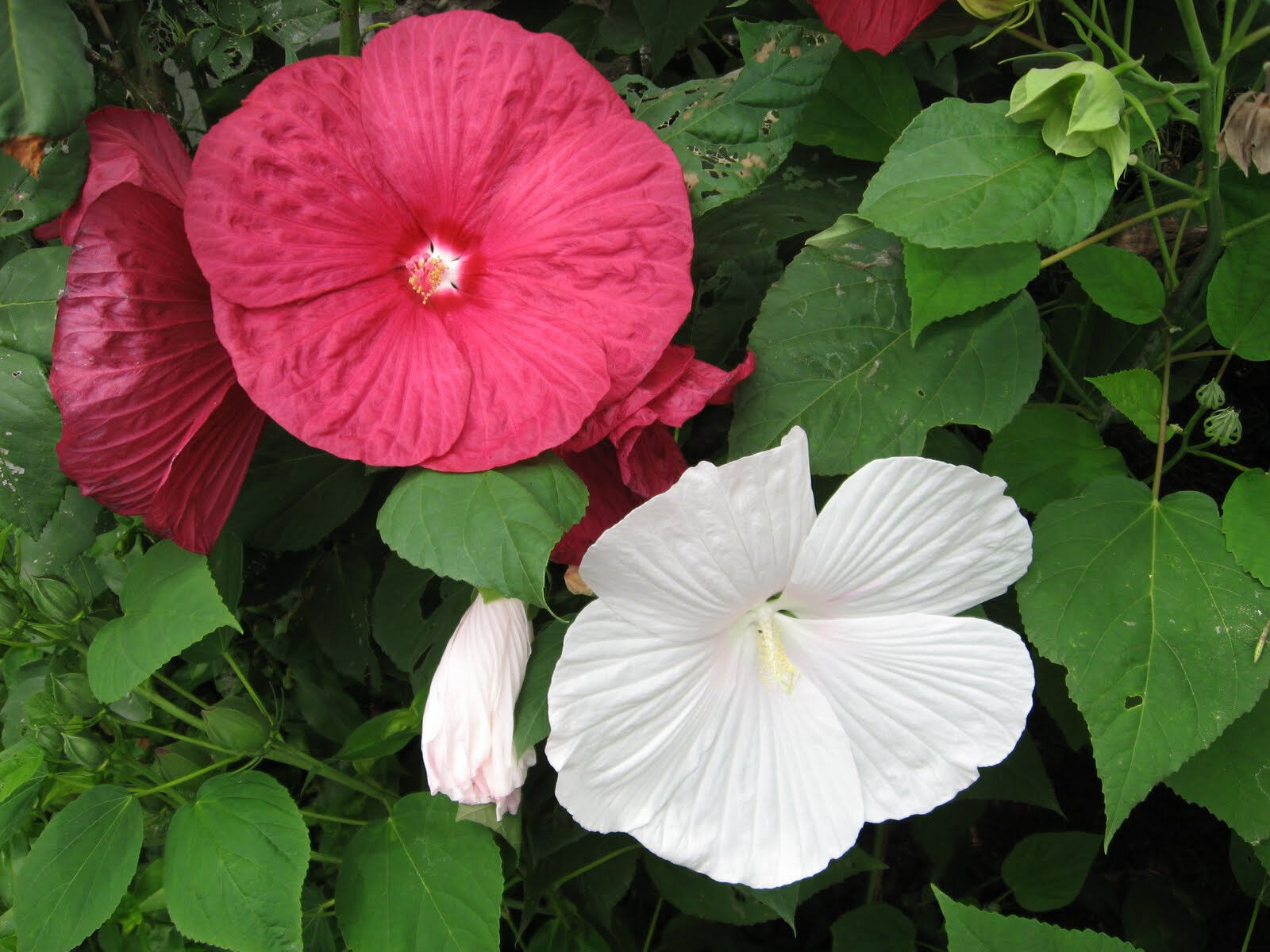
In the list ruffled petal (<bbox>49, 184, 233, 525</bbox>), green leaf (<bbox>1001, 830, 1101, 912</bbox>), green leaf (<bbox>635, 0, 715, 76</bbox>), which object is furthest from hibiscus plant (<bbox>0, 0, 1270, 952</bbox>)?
green leaf (<bbox>1001, 830, 1101, 912</bbox>)

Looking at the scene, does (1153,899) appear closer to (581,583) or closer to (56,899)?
(581,583)

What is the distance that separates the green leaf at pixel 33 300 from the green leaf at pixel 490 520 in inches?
10.2

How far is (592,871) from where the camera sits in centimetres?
104

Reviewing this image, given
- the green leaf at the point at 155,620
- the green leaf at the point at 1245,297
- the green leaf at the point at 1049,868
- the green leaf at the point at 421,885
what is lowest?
the green leaf at the point at 1049,868

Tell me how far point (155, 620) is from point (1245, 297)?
82 cm

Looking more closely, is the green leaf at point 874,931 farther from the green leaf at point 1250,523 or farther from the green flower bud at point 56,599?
the green flower bud at point 56,599

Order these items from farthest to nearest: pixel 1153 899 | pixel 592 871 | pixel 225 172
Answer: pixel 1153 899 → pixel 592 871 → pixel 225 172

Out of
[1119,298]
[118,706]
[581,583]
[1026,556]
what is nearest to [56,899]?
[118,706]

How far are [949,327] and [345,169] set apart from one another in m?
0.43

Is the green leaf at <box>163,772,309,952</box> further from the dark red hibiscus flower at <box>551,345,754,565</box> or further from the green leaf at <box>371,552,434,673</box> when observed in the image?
the dark red hibiscus flower at <box>551,345,754,565</box>

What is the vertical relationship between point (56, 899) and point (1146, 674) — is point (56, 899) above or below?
below

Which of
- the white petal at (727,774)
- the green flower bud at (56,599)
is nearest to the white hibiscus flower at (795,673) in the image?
the white petal at (727,774)

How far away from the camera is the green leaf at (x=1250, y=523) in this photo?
0.71 metres

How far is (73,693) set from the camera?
0.79 metres
